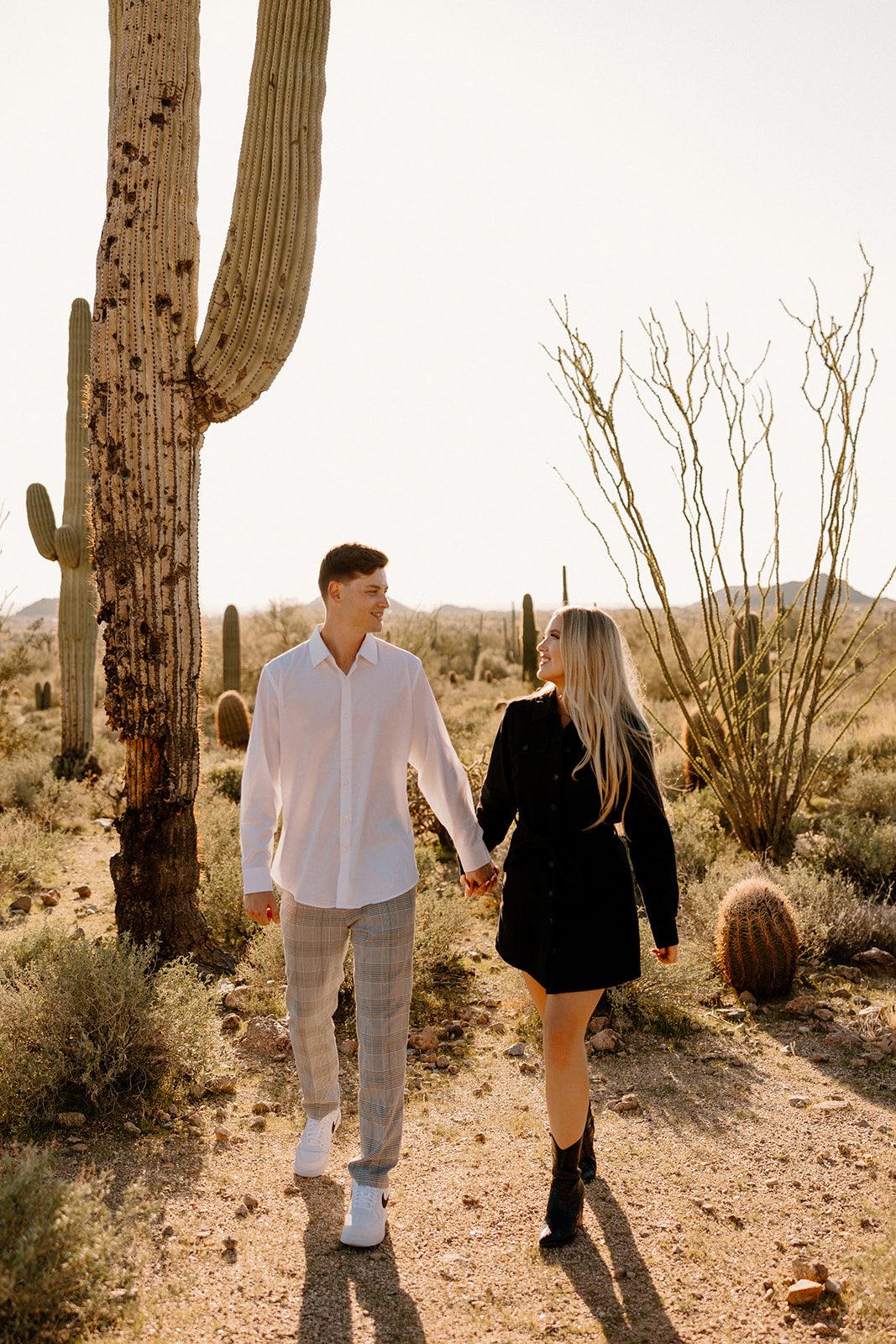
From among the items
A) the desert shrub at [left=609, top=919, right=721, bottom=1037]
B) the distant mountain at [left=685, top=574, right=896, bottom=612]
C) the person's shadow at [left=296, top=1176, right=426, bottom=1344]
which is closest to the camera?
the person's shadow at [left=296, top=1176, right=426, bottom=1344]

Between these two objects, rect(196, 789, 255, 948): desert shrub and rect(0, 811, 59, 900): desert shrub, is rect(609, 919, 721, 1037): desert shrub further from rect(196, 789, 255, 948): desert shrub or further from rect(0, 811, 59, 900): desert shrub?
rect(0, 811, 59, 900): desert shrub

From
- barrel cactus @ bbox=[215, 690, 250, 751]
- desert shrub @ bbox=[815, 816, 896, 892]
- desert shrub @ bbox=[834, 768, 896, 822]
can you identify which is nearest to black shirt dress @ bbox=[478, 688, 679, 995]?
desert shrub @ bbox=[815, 816, 896, 892]

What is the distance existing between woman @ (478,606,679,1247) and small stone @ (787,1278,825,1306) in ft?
1.99

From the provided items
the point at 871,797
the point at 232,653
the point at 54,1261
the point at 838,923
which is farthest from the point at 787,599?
the point at 54,1261

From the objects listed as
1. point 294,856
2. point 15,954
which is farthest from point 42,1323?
point 15,954

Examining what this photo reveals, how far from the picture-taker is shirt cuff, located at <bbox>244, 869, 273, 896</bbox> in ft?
9.12

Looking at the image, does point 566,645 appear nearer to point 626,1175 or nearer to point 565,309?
point 626,1175

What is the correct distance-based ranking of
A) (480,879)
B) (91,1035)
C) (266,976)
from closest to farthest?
(480,879), (91,1035), (266,976)

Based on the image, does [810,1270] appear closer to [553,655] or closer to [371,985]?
[371,985]

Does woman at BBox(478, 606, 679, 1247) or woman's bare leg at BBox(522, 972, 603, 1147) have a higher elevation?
woman at BBox(478, 606, 679, 1247)

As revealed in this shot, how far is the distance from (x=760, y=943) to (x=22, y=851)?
5.05m

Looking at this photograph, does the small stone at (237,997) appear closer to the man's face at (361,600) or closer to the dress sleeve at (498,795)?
the dress sleeve at (498,795)

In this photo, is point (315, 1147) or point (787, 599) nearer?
point (315, 1147)

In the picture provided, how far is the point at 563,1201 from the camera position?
2.77 m
